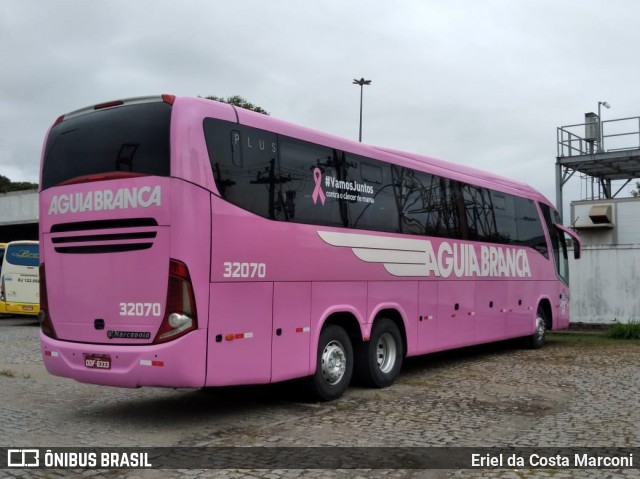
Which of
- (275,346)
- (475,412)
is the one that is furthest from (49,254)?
(475,412)

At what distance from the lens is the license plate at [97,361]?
717 centimetres

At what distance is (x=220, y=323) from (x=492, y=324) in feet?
24.0

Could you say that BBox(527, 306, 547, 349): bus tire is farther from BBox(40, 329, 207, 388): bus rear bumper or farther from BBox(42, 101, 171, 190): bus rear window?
BBox(42, 101, 171, 190): bus rear window

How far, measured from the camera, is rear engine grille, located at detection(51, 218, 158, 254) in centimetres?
718

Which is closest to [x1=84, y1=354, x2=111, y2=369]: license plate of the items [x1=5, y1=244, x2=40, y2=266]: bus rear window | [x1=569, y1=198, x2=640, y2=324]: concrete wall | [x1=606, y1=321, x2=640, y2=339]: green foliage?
[x1=606, y1=321, x2=640, y2=339]: green foliage

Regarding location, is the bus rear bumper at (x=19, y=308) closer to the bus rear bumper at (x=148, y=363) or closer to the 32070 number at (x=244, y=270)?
the bus rear bumper at (x=148, y=363)

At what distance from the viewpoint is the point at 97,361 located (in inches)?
286

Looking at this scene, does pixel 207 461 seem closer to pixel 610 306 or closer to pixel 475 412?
pixel 475 412

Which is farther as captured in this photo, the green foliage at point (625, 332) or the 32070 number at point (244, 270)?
the green foliage at point (625, 332)

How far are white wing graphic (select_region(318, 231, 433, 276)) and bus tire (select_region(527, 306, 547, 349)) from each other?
5.37 meters

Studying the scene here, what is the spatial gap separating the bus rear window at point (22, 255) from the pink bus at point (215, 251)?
1528 centimetres

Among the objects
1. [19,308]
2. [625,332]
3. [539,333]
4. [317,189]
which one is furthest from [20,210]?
[317,189]

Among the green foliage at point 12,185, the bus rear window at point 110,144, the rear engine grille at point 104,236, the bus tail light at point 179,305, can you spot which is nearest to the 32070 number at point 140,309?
the bus tail light at point 179,305

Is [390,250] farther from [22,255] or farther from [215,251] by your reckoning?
[22,255]
